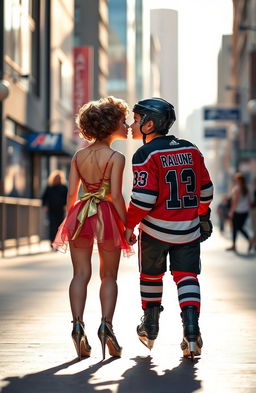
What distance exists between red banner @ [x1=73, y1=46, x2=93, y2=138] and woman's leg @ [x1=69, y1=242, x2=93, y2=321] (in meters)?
35.4

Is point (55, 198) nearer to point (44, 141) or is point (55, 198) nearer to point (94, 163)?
point (44, 141)

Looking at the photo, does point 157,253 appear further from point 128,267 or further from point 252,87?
point 252,87

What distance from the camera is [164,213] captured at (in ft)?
20.3

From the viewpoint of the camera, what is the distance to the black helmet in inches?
248

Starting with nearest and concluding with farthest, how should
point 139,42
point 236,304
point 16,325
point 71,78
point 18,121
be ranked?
1. point 16,325
2. point 236,304
3. point 18,121
4. point 71,78
5. point 139,42

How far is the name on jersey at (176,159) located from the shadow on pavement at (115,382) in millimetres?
1270

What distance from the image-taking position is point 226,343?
6844 mm

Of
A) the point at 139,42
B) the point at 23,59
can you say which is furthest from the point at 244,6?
the point at 139,42

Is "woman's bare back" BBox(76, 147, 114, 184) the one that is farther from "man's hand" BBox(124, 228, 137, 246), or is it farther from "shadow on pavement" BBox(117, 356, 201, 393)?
"shadow on pavement" BBox(117, 356, 201, 393)

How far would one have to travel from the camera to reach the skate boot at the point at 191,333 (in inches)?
234

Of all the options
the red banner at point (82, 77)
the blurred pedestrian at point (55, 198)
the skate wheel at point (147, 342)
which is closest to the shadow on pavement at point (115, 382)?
the skate wheel at point (147, 342)

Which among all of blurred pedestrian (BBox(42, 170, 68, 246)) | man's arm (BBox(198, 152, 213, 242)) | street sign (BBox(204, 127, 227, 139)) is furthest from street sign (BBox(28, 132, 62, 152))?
man's arm (BBox(198, 152, 213, 242))

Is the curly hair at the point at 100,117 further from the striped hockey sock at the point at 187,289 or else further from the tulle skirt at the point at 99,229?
the striped hockey sock at the point at 187,289

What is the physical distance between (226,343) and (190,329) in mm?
965
